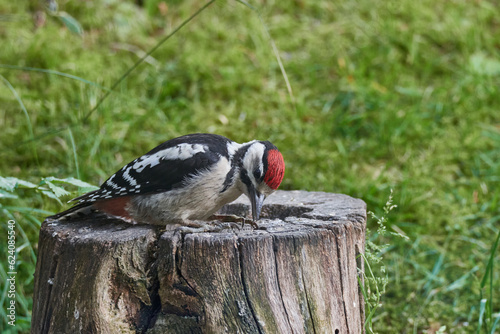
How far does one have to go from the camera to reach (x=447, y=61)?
6230mm

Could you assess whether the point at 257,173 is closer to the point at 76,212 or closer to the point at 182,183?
the point at 182,183

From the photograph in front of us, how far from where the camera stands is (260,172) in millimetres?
2787

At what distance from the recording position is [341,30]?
6.49m

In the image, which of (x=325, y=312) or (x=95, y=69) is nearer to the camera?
(x=325, y=312)

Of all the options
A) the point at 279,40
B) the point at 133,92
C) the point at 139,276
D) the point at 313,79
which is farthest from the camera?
the point at 279,40

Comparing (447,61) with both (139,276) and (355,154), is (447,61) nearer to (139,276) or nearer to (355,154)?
(355,154)

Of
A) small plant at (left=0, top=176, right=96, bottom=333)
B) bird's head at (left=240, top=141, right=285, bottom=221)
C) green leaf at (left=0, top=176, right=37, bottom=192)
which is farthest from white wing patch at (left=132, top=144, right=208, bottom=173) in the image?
small plant at (left=0, top=176, right=96, bottom=333)

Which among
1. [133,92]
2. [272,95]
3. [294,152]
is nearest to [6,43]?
[133,92]

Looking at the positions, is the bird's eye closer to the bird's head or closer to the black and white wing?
the bird's head

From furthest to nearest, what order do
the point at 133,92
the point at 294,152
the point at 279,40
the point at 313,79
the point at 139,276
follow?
the point at 279,40 → the point at 313,79 → the point at 133,92 → the point at 294,152 → the point at 139,276

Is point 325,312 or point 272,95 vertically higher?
point 272,95

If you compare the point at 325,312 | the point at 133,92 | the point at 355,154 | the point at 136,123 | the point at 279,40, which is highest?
the point at 279,40

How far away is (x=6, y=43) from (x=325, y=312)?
4764mm

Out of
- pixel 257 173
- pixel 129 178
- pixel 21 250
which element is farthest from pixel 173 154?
pixel 21 250
